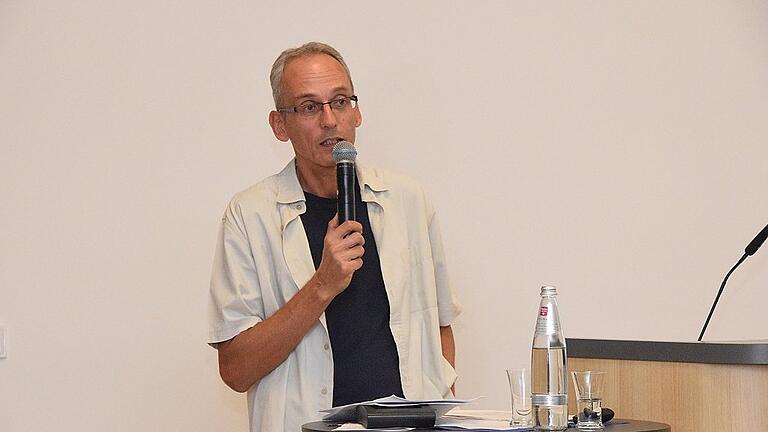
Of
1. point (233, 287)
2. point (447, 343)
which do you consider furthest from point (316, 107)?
point (447, 343)

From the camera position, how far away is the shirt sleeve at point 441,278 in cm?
290

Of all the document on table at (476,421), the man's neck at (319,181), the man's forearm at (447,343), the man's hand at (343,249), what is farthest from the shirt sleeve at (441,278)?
the document on table at (476,421)

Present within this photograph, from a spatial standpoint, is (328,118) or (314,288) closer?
(314,288)

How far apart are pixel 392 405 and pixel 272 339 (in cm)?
63

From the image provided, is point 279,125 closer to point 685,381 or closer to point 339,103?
point 339,103

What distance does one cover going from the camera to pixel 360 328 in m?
2.66

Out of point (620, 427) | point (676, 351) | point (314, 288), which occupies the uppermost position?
point (314, 288)

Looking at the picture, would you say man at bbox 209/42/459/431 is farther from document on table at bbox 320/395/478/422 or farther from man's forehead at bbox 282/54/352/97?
document on table at bbox 320/395/478/422

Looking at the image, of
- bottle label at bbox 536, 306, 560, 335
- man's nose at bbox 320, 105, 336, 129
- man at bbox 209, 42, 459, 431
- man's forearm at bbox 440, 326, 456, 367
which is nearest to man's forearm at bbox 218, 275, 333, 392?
man at bbox 209, 42, 459, 431

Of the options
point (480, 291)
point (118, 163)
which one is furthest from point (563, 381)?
point (118, 163)

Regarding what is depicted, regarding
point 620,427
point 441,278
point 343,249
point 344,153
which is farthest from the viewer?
point 441,278

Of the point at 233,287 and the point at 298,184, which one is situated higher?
the point at 298,184

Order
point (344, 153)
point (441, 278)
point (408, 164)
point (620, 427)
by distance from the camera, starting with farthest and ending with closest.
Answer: point (408, 164), point (441, 278), point (344, 153), point (620, 427)

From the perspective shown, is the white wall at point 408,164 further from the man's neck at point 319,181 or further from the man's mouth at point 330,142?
the man's mouth at point 330,142
